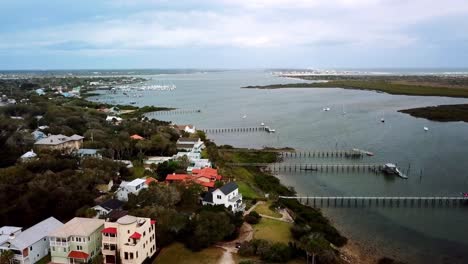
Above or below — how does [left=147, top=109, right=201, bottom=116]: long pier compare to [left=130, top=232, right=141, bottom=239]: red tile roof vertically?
below

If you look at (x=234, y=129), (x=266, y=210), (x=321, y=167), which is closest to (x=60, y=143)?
(x=266, y=210)

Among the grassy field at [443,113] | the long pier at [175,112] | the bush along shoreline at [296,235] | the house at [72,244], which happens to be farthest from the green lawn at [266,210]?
the long pier at [175,112]

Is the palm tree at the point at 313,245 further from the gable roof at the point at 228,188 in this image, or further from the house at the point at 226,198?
the gable roof at the point at 228,188

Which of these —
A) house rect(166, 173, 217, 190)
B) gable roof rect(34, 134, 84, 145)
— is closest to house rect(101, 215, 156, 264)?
house rect(166, 173, 217, 190)

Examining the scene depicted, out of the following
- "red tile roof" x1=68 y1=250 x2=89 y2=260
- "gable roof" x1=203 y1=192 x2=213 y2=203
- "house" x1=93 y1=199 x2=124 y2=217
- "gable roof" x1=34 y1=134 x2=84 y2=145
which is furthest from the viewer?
"gable roof" x1=34 y1=134 x2=84 y2=145

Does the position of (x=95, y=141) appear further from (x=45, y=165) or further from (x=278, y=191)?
(x=278, y=191)

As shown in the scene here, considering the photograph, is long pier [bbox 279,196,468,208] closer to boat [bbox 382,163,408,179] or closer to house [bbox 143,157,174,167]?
boat [bbox 382,163,408,179]

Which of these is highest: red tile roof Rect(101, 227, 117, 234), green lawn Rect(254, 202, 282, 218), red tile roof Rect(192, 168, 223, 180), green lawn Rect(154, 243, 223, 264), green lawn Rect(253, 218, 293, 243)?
red tile roof Rect(101, 227, 117, 234)
